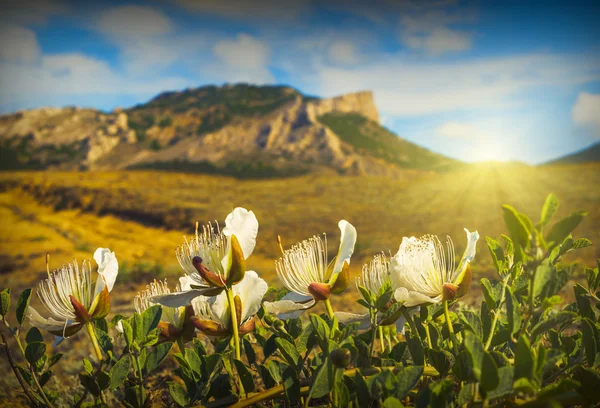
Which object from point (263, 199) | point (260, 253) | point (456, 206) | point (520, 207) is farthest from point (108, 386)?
point (263, 199)

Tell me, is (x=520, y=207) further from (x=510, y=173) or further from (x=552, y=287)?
(x=552, y=287)

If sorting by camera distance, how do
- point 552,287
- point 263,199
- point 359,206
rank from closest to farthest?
point 552,287
point 359,206
point 263,199

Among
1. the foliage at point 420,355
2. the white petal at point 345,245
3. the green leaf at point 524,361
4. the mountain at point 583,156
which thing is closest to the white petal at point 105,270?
the foliage at point 420,355

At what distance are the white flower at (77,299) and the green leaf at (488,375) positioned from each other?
2.95ft

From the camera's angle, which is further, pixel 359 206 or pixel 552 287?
pixel 359 206

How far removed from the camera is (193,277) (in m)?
1.05

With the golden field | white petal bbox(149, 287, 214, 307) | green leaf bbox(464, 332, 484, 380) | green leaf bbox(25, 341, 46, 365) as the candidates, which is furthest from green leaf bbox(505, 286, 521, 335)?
the golden field

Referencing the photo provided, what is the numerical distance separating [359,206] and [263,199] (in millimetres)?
5215

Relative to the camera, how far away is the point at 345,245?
3.45 ft

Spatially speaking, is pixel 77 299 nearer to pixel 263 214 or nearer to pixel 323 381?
pixel 323 381

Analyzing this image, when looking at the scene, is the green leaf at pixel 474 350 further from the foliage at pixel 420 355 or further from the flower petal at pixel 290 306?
the flower petal at pixel 290 306

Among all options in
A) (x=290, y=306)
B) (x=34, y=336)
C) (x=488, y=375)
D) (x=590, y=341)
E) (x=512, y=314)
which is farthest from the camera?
(x=34, y=336)

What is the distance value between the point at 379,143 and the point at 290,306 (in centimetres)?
7929

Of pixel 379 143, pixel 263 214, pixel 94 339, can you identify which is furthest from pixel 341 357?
pixel 379 143
